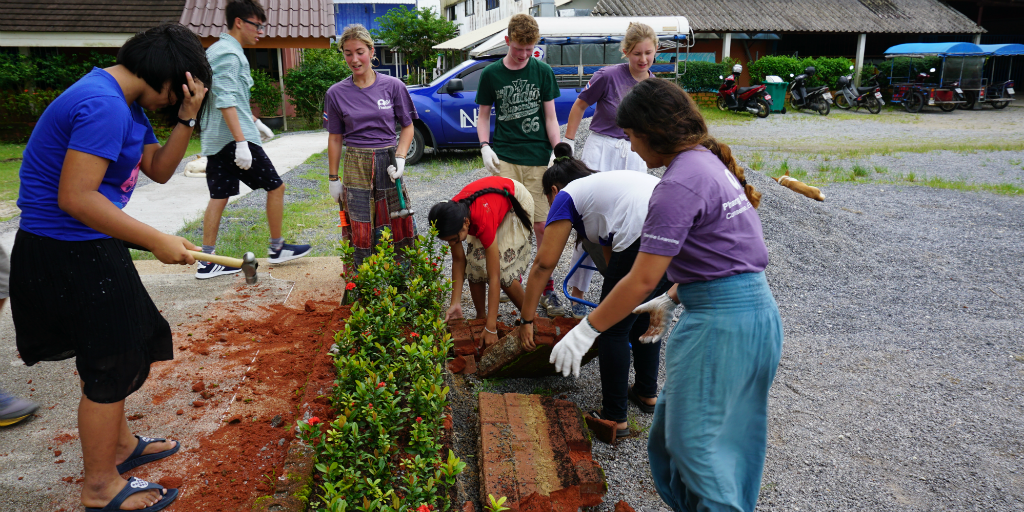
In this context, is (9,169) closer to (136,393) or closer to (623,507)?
(136,393)

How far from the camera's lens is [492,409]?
2.82m

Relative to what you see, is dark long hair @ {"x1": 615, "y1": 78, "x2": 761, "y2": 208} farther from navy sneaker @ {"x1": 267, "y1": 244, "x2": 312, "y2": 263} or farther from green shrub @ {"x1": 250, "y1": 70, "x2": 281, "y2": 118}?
green shrub @ {"x1": 250, "y1": 70, "x2": 281, "y2": 118}

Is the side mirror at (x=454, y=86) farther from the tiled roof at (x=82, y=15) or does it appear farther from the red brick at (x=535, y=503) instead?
the tiled roof at (x=82, y=15)

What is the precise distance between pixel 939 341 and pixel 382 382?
12.4ft

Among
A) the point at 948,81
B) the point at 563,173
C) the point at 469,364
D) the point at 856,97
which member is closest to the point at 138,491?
the point at 469,364

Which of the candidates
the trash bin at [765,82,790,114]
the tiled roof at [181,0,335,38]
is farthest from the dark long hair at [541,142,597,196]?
the trash bin at [765,82,790,114]

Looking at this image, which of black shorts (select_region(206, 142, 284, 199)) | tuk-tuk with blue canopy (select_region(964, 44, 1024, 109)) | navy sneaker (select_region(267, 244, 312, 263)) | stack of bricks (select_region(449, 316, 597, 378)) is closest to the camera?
stack of bricks (select_region(449, 316, 597, 378))

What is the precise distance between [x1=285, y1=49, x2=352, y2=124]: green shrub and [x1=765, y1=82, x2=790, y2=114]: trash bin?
39.2 ft

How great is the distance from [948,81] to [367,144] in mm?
21751

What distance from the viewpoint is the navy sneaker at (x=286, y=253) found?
16.3 feet

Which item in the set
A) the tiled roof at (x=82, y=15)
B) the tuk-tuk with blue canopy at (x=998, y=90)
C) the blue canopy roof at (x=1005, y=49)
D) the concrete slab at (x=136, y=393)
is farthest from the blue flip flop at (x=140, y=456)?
the blue canopy roof at (x=1005, y=49)

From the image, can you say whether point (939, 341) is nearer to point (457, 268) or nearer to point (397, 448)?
point (457, 268)

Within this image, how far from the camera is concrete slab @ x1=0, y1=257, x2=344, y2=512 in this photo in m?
2.40

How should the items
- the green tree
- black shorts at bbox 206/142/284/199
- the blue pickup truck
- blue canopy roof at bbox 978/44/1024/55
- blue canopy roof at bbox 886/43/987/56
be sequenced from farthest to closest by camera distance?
the green tree → blue canopy roof at bbox 978/44/1024/55 → blue canopy roof at bbox 886/43/987/56 → the blue pickup truck → black shorts at bbox 206/142/284/199
